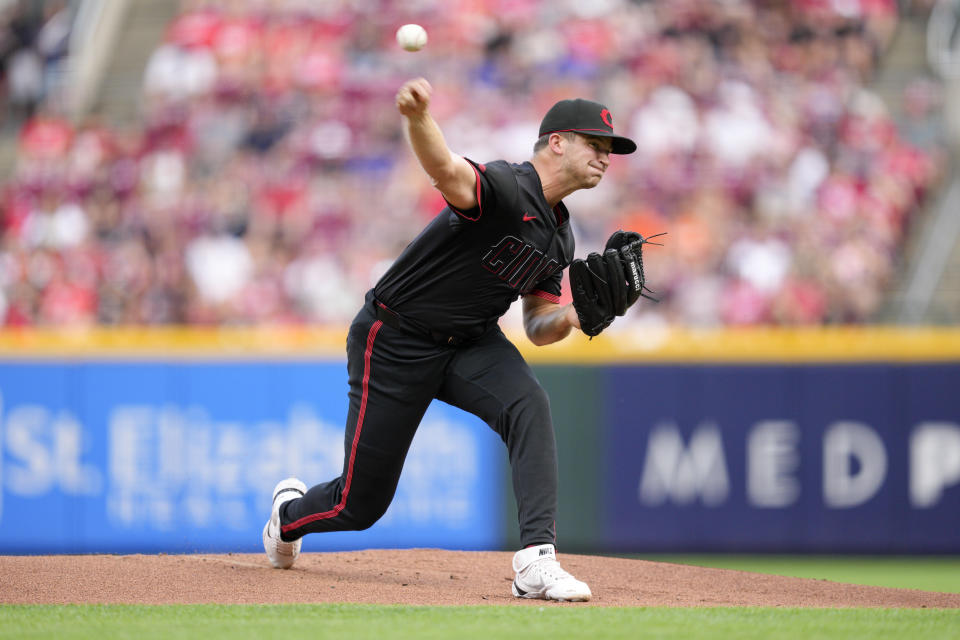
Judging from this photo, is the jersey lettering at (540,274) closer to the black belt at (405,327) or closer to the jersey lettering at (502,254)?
the jersey lettering at (502,254)

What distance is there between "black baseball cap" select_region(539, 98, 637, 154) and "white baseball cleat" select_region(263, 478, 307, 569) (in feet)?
6.26

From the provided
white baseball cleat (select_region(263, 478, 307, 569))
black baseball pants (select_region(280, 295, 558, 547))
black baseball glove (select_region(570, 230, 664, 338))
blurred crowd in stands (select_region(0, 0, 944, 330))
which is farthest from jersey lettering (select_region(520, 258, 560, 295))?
blurred crowd in stands (select_region(0, 0, 944, 330))

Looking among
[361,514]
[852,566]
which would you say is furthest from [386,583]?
[852,566]

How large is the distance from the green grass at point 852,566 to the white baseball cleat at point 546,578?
308 cm

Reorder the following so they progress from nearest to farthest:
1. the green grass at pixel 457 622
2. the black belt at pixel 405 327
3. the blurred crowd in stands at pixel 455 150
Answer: the green grass at pixel 457 622
the black belt at pixel 405 327
the blurred crowd in stands at pixel 455 150

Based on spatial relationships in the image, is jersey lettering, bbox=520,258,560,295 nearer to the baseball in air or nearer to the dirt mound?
the baseball in air

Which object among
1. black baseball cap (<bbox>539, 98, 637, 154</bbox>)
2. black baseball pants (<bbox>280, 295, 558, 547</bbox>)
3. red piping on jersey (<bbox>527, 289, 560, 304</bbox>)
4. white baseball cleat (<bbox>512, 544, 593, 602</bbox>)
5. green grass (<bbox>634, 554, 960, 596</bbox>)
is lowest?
green grass (<bbox>634, 554, 960, 596</bbox>)

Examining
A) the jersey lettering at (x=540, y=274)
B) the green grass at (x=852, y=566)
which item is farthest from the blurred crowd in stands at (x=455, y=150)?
the jersey lettering at (x=540, y=274)

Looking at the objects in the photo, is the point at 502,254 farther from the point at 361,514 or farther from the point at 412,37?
the point at 361,514

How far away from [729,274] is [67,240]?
5.40 m

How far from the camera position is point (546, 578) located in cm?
487

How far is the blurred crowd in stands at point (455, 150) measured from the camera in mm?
10438

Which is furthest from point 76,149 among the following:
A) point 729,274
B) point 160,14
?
point 729,274

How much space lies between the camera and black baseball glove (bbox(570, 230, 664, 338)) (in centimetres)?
496
